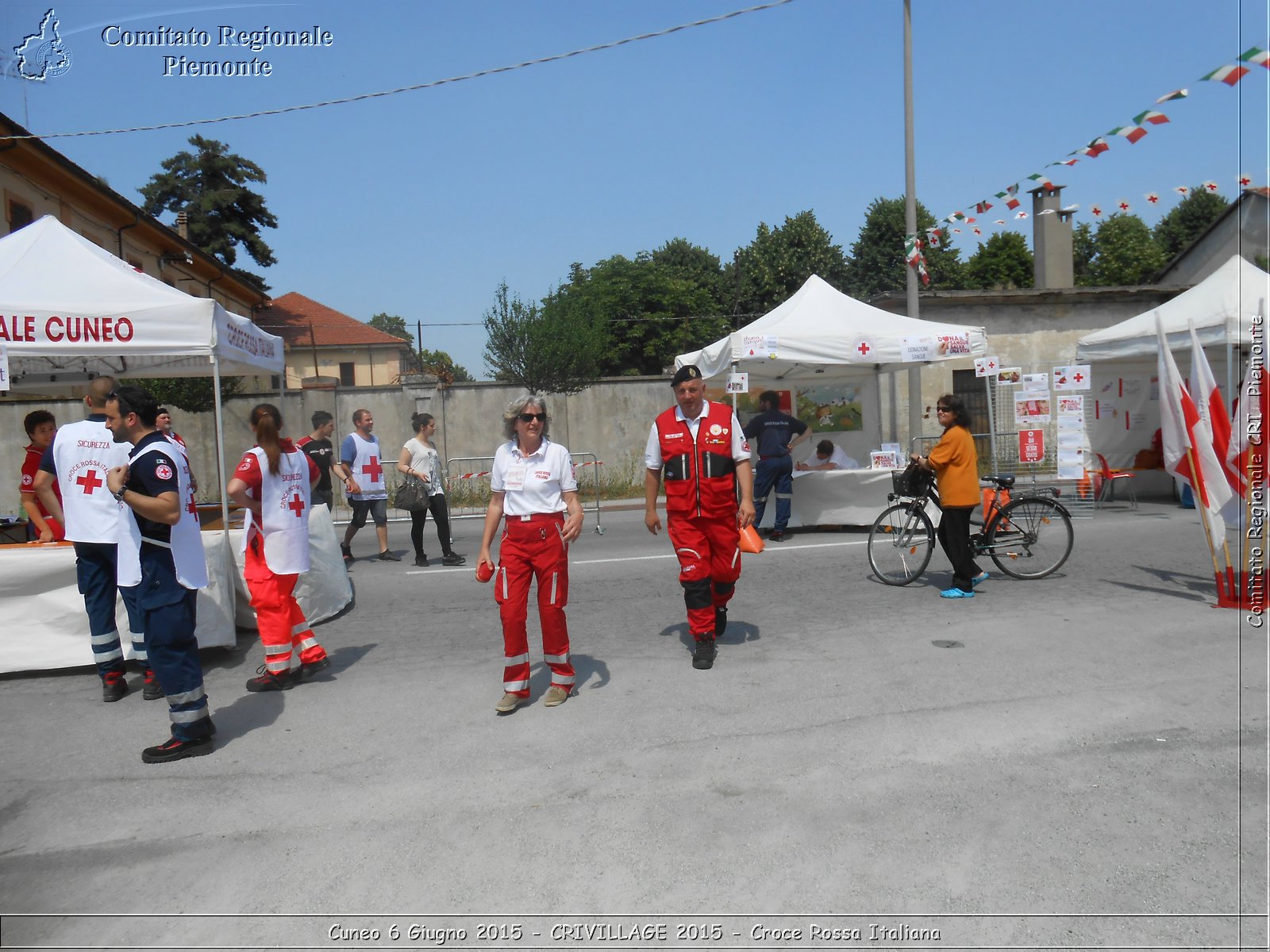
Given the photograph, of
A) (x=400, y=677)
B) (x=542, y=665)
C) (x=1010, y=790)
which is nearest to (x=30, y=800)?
(x=400, y=677)

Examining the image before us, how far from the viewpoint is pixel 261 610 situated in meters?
5.57

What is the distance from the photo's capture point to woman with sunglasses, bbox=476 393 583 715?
16.5 ft

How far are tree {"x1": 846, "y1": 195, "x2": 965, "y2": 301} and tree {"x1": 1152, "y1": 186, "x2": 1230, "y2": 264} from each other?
1180 centimetres

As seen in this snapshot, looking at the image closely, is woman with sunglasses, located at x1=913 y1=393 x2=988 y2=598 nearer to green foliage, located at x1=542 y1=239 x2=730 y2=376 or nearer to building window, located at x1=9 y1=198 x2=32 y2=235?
building window, located at x1=9 y1=198 x2=32 y2=235

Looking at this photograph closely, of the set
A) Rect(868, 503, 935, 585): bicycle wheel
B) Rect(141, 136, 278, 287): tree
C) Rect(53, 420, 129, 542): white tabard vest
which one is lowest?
Rect(868, 503, 935, 585): bicycle wheel

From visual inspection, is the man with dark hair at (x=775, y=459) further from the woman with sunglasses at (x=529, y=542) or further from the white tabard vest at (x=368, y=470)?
the woman with sunglasses at (x=529, y=542)

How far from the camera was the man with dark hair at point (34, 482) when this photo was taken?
21.4 feet

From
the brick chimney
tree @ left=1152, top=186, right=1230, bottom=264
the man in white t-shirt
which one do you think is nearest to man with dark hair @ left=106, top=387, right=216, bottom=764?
the man in white t-shirt

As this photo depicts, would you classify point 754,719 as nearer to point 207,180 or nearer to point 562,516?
point 562,516

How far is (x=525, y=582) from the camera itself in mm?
5039

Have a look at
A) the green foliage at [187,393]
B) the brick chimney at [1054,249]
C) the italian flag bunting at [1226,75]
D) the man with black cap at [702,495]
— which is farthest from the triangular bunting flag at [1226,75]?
the green foliage at [187,393]

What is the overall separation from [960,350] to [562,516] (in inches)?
328

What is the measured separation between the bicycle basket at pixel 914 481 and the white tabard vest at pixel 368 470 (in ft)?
20.5

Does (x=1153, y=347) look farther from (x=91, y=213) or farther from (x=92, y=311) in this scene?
(x=91, y=213)
